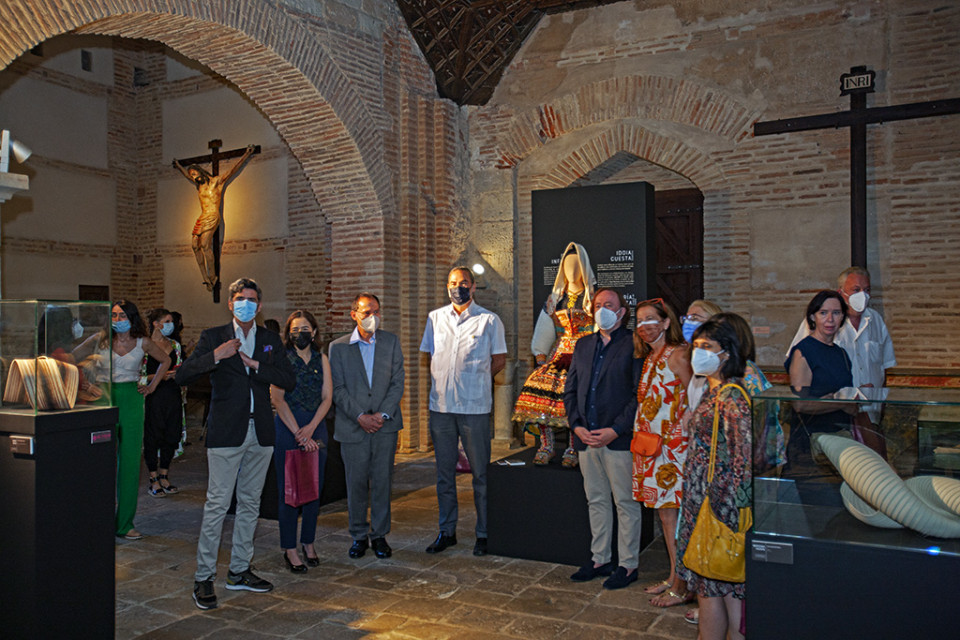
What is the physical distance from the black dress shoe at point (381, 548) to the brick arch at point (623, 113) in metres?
5.79

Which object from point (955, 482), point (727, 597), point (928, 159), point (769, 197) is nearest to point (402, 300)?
point (769, 197)

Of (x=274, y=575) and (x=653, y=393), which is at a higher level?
(x=653, y=393)

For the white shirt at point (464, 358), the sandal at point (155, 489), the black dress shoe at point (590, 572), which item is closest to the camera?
the black dress shoe at point (590, 572)

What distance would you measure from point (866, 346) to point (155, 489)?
5.80 metres

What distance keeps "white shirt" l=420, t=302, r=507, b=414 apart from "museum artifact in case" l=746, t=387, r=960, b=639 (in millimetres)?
2507

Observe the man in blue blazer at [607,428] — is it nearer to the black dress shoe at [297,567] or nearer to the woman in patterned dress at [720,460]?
the woman in patterned dress at [720,460]

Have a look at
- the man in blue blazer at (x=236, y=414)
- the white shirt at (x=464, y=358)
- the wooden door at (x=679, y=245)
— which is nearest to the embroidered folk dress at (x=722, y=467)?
the white shirt at (x=464, y=358)

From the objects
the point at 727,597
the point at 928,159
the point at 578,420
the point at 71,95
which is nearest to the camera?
the point at 727,597

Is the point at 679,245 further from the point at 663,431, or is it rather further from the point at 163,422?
the point at 163,422

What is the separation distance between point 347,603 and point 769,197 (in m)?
6.13

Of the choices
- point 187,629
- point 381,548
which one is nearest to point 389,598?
point 381,548

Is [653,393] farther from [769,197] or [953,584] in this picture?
[769,197]

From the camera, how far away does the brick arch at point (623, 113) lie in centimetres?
839

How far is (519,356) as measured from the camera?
9.59 m
